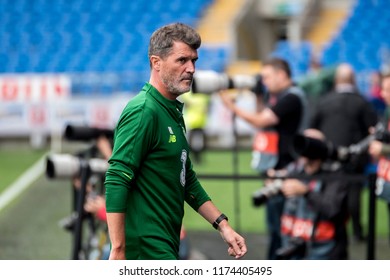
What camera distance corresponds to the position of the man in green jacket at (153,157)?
368 cm

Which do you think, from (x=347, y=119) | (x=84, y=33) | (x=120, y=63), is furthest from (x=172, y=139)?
(x=84, y=33)

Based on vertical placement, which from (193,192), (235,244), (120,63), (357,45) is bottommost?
(235,244)

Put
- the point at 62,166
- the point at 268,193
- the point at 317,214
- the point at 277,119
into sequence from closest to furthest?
the point at 62,166
the point at 317,214
the point at 268,193
the point at 277,119

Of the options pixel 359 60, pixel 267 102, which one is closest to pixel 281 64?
pixel 267 102

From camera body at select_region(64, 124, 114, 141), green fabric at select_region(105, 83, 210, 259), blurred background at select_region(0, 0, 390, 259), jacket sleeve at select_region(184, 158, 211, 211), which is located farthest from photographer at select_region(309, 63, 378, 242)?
green fabric at select_region(105, 83, 210, 259)

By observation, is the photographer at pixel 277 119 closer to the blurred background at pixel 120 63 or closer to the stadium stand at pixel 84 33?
the blurred background at pixel 120 63

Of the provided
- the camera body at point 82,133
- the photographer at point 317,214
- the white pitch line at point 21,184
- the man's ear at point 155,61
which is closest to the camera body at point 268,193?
the photographer at point 317,214

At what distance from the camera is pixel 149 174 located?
378 centimetres

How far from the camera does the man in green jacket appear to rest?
368cm

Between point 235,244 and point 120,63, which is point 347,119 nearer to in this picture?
point 235,244

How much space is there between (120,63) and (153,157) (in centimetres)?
1767

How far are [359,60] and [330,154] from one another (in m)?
13.6

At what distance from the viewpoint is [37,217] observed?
10.3m
